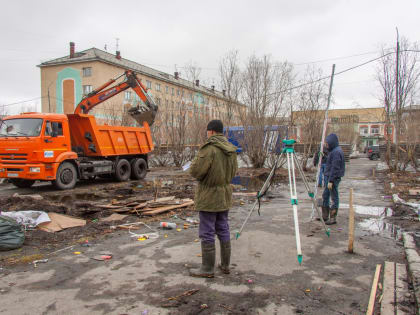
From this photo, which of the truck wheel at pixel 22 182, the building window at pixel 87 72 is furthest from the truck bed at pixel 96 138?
the building window at pixel 87 72

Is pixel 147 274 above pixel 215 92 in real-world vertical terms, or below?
below

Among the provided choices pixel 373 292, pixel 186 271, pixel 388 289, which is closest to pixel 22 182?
pixel 186 271

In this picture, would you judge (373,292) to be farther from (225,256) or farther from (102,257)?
(102,257)

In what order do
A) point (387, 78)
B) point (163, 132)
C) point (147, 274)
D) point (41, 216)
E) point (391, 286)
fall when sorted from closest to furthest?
1. point (391, 286)
2. point (147, 274)
3. point (41, 216)
4. point (387, 78)
5. point (163, 132)

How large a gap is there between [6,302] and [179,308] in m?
1.82

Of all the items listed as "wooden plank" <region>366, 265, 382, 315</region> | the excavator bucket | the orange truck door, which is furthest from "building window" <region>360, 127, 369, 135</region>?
"wooden plank" <region>366, 265, 382, 315</region>

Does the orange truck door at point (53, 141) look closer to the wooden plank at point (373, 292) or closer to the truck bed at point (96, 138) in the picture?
the truck bed at point (96, 138)

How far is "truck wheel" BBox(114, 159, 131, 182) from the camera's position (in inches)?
546

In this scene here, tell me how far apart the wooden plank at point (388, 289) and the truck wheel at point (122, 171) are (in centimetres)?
1161

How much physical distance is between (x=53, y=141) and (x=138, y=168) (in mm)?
4717

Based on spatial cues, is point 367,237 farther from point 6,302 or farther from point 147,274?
point 6,302

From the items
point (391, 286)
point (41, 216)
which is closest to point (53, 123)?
point (41, 216)

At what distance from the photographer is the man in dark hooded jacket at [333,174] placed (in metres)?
6.25

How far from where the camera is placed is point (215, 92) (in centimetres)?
1955
